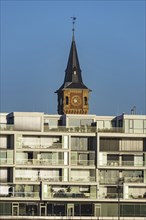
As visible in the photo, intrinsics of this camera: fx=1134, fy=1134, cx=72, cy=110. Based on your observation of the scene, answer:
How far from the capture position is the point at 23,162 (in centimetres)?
11175

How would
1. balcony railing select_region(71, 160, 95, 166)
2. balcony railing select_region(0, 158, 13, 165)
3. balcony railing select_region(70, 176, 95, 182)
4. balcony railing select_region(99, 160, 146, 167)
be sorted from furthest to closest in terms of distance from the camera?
balcony railing select_region(99, 160, 146, 167) → balcony railing select_region(71, 160, 95, 166) → balcony railing select_region(70, 176, 95, 182) → balcony railing select_region(0, 158, 13, 165)

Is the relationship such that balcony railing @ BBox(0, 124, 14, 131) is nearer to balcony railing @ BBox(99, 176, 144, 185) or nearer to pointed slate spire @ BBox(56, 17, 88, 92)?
balcony railing @ BBox(99, 176, 144, 185)

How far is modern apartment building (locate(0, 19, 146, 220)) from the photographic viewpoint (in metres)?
111

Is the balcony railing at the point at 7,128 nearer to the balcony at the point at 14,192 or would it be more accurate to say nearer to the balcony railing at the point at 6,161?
the balcony railing at the point at 6,161

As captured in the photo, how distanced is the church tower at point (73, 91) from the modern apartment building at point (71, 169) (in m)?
43.8

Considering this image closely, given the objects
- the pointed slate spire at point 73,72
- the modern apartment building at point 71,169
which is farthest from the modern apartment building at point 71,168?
the pointed slate spire at point 73,72

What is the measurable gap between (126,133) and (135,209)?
7.83 metres

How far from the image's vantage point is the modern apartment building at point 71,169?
111 m

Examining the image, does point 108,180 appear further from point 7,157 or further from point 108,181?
point 7,157

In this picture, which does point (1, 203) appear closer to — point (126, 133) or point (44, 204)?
point (44, 204)

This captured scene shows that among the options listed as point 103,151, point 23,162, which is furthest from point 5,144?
point 103,151

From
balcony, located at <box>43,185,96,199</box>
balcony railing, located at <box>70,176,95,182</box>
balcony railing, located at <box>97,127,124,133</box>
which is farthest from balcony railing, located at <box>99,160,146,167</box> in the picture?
balcony railing, located at <box>97,127,124,133</box>

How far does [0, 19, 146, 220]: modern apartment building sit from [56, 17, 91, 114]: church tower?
43759 millimetres

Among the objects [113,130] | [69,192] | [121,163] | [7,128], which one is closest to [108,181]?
[121,163]
